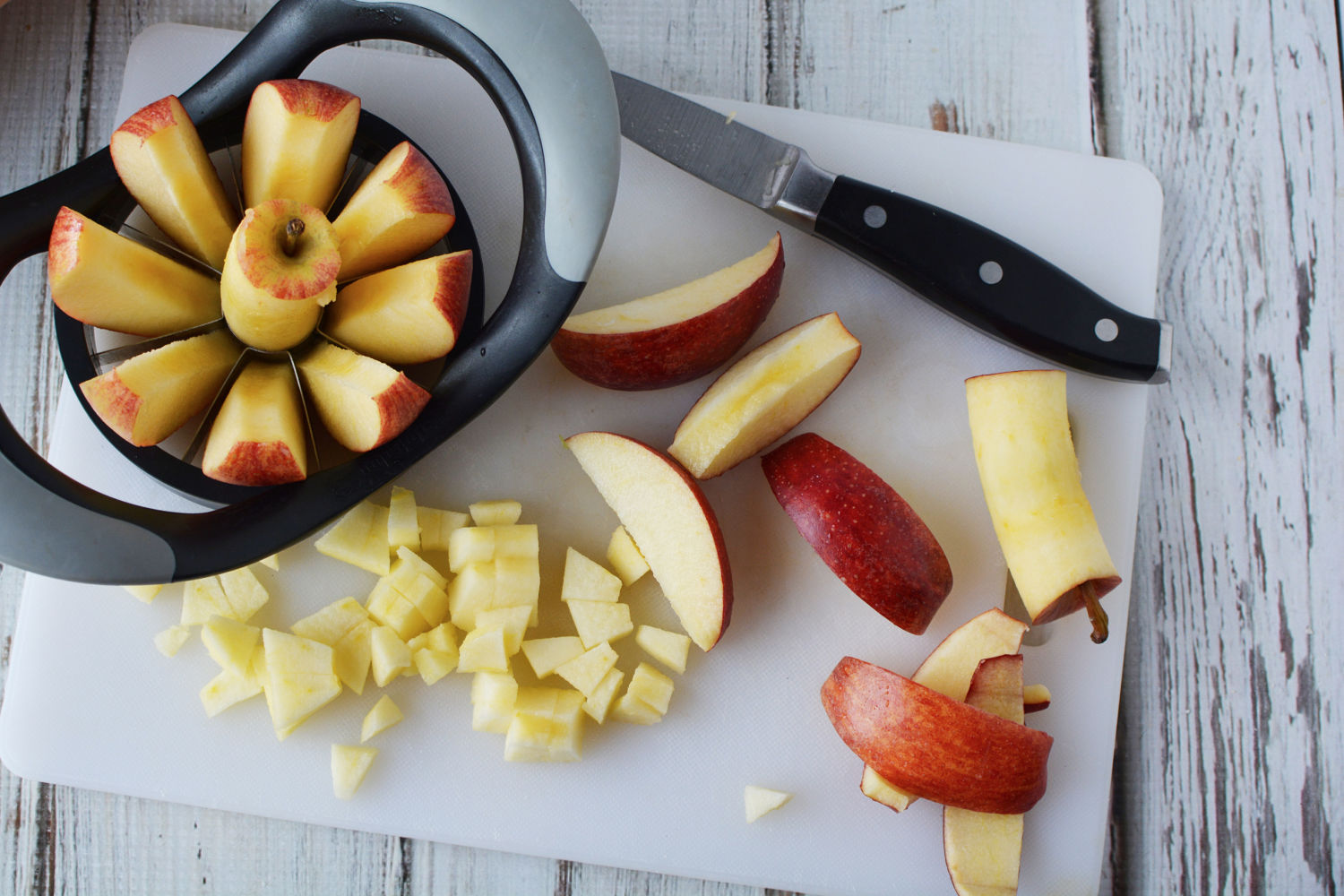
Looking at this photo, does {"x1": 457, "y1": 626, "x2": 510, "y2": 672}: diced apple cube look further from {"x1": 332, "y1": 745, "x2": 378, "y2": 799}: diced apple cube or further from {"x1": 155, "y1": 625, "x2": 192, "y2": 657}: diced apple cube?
{"x1": 155, "y1": 625, "x2": 192, "y2": 657}: diced apple cube

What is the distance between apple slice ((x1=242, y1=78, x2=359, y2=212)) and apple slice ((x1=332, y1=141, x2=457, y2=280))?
0.16 ft

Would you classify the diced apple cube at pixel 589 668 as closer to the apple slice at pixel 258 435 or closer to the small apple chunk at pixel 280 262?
the apple slice at pixel 258 435

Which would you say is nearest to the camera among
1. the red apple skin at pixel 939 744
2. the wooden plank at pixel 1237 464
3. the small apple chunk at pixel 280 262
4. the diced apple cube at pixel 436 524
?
the small apple chunk at pixel 280 262

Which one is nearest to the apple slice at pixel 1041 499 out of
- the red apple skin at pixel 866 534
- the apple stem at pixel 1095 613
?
the apple stem at pixel 1095 613

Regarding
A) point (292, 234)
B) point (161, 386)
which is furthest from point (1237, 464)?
point (161, 386)

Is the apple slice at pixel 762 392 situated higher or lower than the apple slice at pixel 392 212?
lower

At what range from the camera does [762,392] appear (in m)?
1.23

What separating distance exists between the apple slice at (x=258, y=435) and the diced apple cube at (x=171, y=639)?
1.07ft

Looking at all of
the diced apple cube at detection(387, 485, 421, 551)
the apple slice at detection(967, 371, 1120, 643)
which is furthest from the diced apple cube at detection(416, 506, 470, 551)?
the apple slice at detection(967, 371, 1120, 643)

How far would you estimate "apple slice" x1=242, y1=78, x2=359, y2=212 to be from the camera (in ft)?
3.33

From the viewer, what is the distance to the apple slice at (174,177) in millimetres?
1000

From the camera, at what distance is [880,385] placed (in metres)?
1.33

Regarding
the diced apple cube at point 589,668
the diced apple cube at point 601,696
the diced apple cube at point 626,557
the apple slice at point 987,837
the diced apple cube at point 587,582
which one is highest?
the diced apple cube at point 626,557

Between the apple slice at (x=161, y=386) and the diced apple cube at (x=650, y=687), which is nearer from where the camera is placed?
the apple slice at (x=161, y=386)
